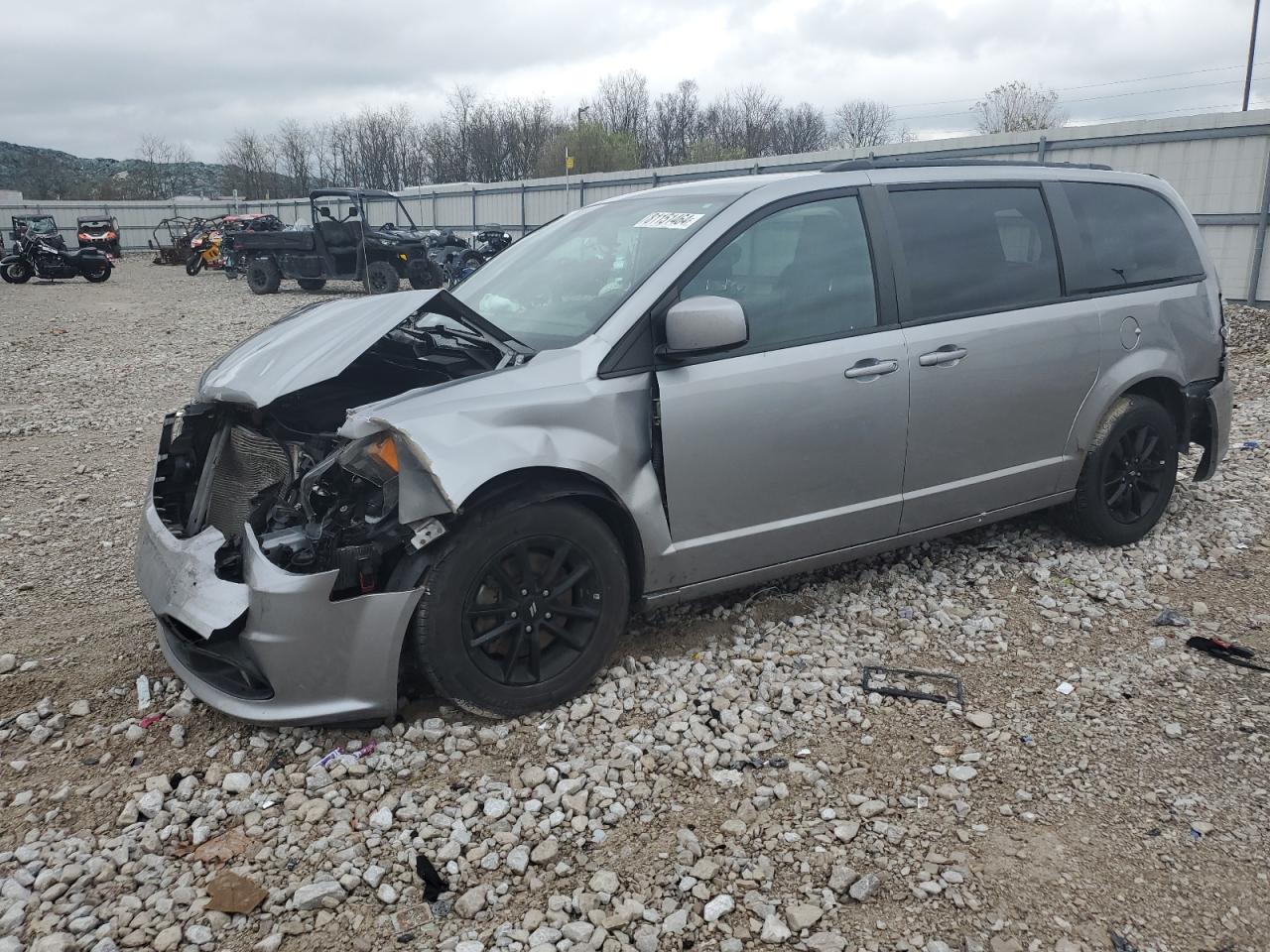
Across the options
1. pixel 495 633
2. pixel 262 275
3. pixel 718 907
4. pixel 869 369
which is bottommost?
pixel 718 907

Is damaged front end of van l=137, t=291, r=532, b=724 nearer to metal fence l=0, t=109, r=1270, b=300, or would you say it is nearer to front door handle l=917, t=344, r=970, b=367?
front door handle l=917, t=344, r=970, b=367

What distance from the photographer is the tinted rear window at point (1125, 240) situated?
4.42 meters

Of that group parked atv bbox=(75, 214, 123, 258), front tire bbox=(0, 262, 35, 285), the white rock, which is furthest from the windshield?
parked atv bbox=(75, 214, 123, 258)

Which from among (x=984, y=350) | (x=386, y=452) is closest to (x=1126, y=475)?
(x=984, y=350)

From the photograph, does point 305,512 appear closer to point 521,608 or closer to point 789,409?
point 521,608

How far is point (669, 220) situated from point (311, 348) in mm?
1430

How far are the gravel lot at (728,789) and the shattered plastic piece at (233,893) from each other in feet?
0.07

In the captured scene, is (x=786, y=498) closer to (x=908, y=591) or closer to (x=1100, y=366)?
(x=908, y=591)

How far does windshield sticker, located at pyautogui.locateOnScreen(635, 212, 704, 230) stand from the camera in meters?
3.59

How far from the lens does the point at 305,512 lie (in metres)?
3.07

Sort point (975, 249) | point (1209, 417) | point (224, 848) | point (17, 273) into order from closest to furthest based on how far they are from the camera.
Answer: point (224, 848) → point (975, 249) → point (1209, 417) → point (17, 273)

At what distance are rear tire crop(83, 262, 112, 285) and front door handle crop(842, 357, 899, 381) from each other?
26.0m

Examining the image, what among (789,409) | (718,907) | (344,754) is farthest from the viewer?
(789,409)

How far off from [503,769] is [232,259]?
84.7 feet
